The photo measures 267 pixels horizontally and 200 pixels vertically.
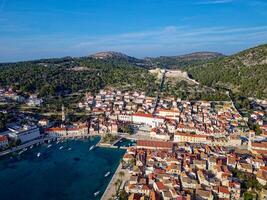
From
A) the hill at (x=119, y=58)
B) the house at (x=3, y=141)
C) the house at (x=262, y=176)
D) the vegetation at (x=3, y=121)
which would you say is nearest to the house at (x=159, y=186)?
the house at (x=262, y=176)

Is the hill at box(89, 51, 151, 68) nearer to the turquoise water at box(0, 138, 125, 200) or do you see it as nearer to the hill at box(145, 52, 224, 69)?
the hill at box(145, 52, 224, 69)

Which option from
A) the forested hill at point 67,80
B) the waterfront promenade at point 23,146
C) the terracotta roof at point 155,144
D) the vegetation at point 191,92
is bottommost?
the waterfront promenade at point 23,146

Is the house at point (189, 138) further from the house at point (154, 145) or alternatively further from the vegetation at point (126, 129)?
the vegetation at point (126, 129)

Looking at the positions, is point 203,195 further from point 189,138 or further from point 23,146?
point 23,146

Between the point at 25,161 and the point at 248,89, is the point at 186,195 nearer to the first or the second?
the point at 25,161

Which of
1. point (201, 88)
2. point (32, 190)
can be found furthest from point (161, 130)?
point (201, 88)
